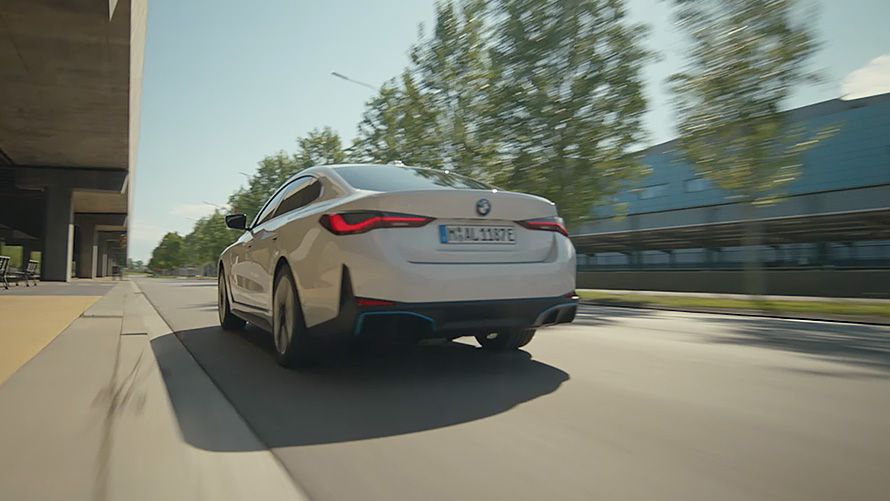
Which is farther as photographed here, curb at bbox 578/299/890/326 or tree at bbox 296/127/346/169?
tree at bbox 296/127/346/169

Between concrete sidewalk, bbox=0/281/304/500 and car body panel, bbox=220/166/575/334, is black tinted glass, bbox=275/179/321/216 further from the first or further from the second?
concrete sidewalk, bbox=0/281/304/500

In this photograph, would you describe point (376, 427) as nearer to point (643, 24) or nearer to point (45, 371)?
point (45, 371)

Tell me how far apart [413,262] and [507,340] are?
1890 mm

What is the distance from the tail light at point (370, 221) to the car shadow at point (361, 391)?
1.04 meters

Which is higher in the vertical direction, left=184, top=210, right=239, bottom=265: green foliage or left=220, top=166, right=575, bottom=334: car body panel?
left=184, top=210, right=239, bottom=265: green foliage

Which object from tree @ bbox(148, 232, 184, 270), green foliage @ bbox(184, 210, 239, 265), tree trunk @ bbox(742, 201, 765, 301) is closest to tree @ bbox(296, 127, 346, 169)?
green foliage @ bbox(184, 210, 239, 265)

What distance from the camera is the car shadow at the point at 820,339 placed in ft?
18.6

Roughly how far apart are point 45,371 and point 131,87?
706 inches

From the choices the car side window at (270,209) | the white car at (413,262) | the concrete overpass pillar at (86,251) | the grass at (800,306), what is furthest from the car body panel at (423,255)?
the concrete overpass pillar at (86,251)

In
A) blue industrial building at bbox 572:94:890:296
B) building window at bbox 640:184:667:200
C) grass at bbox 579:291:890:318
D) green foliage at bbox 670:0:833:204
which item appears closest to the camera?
grass at bbox 579:291:890:318

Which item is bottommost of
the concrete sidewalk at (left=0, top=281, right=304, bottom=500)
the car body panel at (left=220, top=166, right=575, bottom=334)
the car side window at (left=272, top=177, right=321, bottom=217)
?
the concrete sidewalk at (left=0, top=281, right=304, bottom=500)

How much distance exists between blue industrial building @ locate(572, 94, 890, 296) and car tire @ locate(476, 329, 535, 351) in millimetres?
14200

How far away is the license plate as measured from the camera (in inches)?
167

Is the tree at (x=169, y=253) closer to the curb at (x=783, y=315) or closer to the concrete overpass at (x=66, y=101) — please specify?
the concrete overpass at (x=66, y=101)
